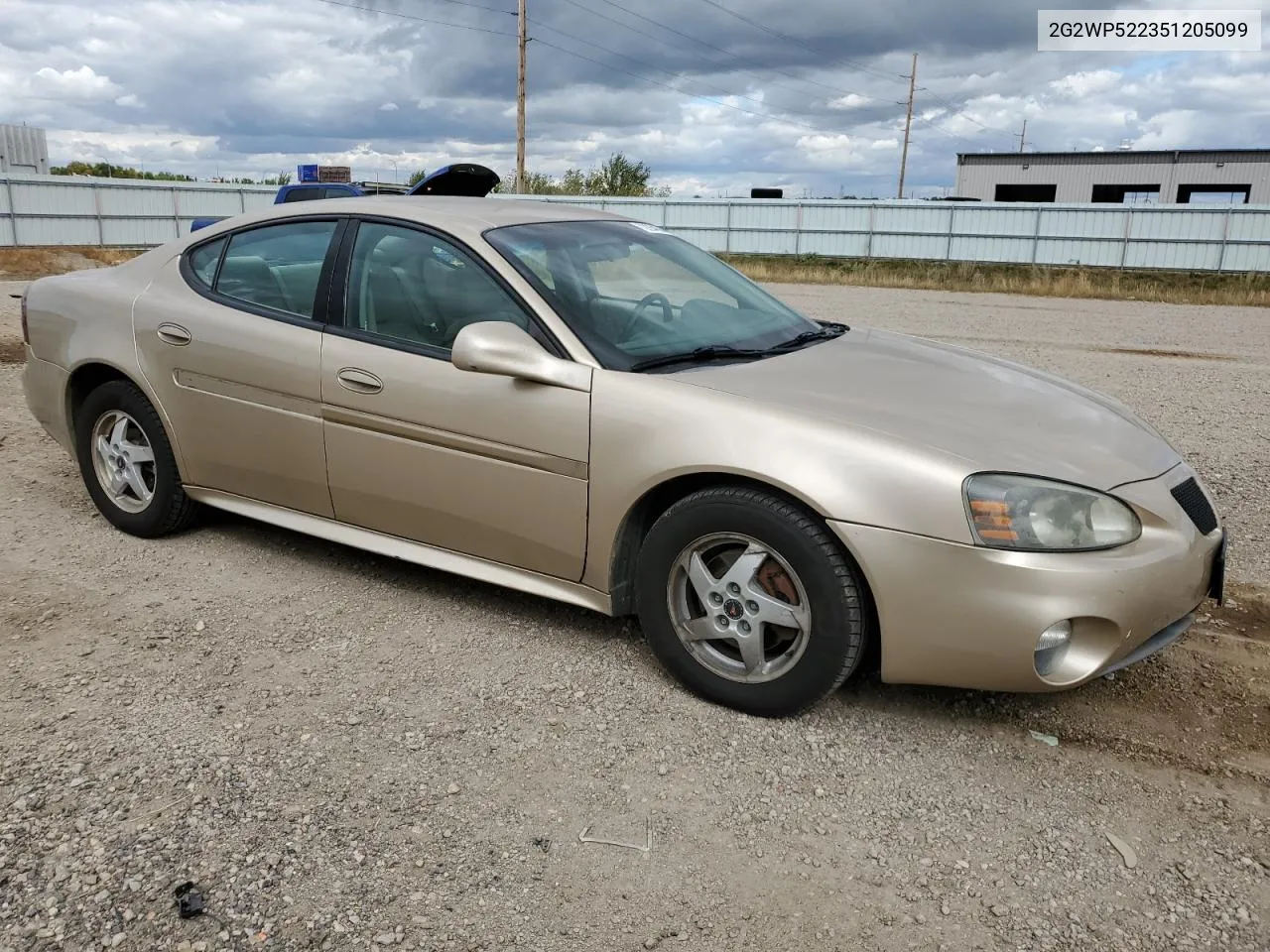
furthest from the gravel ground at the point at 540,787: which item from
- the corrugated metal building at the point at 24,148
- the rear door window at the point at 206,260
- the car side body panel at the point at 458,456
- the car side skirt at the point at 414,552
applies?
the corrugated metal building at the point at 24,148

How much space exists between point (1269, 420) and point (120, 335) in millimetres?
8171

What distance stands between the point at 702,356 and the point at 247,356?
189 centimetres

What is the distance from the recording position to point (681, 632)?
334 centimetres

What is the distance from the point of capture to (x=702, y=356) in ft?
11.9

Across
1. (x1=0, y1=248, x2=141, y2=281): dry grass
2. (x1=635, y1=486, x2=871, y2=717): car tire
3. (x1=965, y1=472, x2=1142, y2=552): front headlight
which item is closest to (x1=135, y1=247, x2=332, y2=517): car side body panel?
(x1=635, y1=486, x2=871, y2=717): car tire

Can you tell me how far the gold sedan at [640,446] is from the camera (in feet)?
9.57

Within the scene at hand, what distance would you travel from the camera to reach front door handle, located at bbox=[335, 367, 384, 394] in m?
3.78

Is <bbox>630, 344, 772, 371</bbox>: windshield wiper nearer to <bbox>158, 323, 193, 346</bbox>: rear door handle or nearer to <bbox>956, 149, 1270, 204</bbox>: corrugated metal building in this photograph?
<bbox>158, 323, 193, 346</bbox>: rear door handle

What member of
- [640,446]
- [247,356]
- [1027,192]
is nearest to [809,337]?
[640,446]

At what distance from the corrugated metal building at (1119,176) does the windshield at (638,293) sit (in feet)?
137

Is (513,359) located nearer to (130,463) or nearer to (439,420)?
(439,420)

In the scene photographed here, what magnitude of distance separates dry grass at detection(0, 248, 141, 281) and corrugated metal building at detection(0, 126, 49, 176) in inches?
739

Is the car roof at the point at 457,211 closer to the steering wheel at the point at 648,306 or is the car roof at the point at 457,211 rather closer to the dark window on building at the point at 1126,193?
the steering wheel at the point at 648,306

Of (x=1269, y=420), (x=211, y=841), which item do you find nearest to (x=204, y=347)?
(x=211, y=841)
